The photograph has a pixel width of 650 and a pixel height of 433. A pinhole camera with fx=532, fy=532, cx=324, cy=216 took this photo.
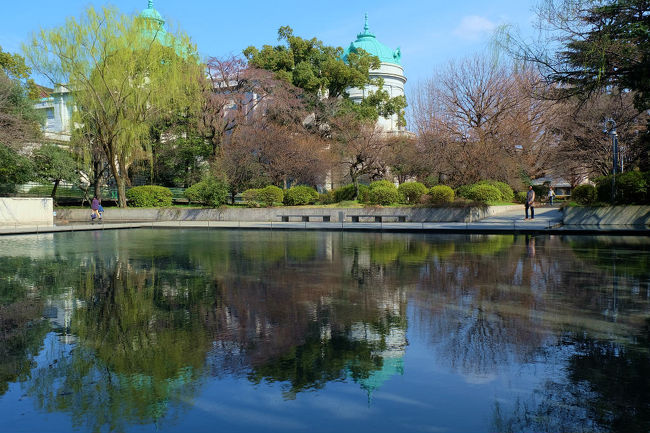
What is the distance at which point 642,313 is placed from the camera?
7.25m

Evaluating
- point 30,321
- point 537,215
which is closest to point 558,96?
point 537,215

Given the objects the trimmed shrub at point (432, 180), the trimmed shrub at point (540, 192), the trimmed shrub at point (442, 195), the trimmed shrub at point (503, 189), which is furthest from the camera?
the trimmed shrub at point (540, 192)

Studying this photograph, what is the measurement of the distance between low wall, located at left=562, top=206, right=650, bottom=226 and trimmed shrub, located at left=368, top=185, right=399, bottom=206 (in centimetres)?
982

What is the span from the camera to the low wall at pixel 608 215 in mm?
22469

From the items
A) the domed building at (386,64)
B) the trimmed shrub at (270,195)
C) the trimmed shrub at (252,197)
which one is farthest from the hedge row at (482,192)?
the domed building at (386,64)

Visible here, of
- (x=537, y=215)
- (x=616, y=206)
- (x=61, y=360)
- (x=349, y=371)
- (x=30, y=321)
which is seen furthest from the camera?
(x=537, y=215)

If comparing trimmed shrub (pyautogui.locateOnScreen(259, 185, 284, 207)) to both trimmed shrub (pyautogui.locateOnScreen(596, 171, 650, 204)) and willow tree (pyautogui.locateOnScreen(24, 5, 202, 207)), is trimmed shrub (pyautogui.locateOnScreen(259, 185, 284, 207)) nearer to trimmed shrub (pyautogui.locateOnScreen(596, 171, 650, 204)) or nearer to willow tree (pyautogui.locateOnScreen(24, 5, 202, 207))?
willow tree (pyautogui.locateOnScreen(24, 5, 202, 207))

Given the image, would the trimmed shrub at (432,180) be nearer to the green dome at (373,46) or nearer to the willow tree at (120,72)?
the willow tree at (120,72)

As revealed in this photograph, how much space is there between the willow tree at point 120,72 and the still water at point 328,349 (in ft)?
77.3

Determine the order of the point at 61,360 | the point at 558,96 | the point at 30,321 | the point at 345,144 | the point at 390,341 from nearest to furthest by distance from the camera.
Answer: the point at 61,360 → the point at 390,341 → the point at 30,321 → the point at 558,96 → the point at 345,144

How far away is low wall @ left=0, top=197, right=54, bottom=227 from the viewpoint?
28938mm

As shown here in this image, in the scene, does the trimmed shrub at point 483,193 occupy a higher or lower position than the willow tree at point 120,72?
lower

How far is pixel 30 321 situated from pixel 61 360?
2136 mm

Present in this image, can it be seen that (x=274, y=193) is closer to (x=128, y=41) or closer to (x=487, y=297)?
(x=128, y=41)
